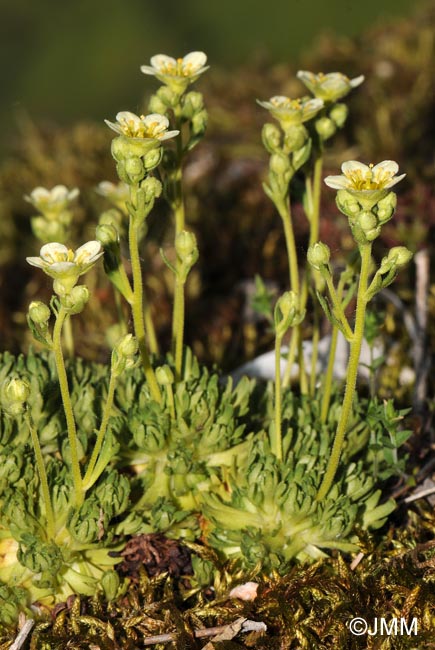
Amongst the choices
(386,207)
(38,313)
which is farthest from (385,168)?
(38,313)

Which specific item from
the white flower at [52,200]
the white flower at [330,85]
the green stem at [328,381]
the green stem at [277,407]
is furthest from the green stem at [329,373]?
the white flower at [52,200]

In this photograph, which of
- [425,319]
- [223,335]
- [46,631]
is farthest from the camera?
[223,335]

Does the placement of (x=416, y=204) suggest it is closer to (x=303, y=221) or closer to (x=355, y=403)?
(x=303, y=221)

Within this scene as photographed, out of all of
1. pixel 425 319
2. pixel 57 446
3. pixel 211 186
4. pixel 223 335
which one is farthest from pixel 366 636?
pixel 211 186

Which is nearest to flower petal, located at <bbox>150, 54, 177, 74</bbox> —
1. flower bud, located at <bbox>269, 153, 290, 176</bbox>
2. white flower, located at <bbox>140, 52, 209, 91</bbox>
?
white flower, located at <bbox>140, 52, 209, 91</bbox>

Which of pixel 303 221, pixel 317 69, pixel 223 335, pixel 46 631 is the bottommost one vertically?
pixel 46 631

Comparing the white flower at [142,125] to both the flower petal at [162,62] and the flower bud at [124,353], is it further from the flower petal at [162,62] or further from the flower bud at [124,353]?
the flower bud at [124,353]
